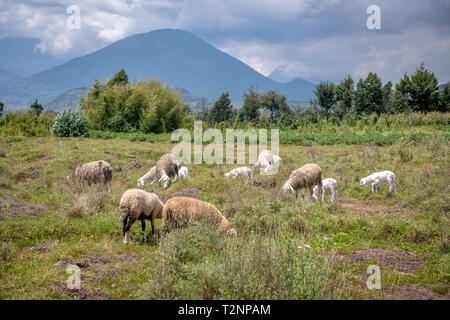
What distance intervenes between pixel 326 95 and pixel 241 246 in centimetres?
5487

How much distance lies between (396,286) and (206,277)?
3.16 metres

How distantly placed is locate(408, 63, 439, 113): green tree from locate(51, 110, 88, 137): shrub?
4103 cm

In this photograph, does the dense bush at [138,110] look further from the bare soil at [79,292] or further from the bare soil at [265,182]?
the bare soil at [79,292]

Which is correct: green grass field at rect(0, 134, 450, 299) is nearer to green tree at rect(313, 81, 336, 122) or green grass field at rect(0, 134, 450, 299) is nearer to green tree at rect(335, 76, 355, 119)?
green tree at rect(335, 76, 355, 119)

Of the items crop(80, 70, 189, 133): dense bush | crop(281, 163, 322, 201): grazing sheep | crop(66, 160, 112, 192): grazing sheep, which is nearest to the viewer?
crop(281, 163, 322, 201): grazing sheep

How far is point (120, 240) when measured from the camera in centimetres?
784

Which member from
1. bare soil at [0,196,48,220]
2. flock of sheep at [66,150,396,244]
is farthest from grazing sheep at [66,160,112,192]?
bare soil at [0,196,48,220]

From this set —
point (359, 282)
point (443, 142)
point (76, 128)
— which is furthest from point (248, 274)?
point (76, 128)

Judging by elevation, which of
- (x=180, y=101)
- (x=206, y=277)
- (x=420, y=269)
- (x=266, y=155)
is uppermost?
(x=180, y=101)

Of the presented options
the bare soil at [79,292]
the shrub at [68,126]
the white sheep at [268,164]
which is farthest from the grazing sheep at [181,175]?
the shrub at [68,126]

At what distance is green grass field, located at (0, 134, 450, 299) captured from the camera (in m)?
4.68

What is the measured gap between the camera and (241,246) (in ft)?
19.6
